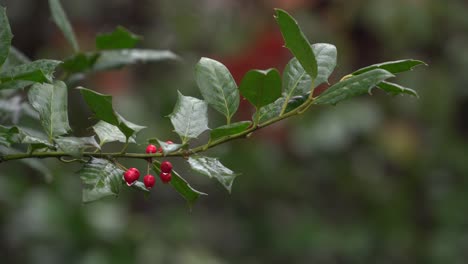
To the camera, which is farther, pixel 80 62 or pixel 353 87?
pixel 80 62

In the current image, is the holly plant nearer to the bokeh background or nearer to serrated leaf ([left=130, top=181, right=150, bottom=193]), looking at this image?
serrated leaf ([left=130, top=181, right=150, bottom=193])

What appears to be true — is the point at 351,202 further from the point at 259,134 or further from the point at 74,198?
the point at 74,198

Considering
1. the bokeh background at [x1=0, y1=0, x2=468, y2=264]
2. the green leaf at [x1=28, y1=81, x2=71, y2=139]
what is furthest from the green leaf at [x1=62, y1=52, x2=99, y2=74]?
the bokeh background at [x1=0, y1=0, x2=468, y2=264]

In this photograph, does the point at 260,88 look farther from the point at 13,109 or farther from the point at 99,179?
the point at 13,109

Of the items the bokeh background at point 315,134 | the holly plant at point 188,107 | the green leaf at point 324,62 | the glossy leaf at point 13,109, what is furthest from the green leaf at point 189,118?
the bokeh background at point 315,134

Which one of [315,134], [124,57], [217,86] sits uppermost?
[217,86]

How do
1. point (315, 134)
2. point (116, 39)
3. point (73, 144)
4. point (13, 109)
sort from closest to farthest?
point (73, 144) < point (13, 109) < point (116, 39) < point (315, 134)

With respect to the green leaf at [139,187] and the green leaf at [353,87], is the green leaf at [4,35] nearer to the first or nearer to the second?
the green leaf at [139,187]

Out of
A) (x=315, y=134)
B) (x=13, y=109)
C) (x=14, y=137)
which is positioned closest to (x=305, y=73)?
(x=14, y=137)
